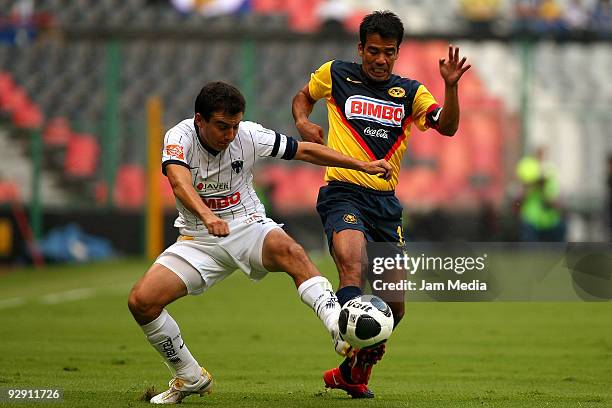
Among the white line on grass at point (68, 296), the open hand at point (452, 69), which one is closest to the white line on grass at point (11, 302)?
the white line on grass at point (68, 296)

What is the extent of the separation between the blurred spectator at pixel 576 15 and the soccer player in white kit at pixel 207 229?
2028 cm

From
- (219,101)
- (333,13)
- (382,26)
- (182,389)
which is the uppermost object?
(333,13)

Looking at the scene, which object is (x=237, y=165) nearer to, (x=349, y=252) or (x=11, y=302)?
(x=349, y=252)

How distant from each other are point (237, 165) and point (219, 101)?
547 millimetres

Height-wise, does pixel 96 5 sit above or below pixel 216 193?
above

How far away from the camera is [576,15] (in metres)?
26.7

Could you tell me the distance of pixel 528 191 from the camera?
22.4 meters

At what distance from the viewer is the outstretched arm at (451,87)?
7.42 metres

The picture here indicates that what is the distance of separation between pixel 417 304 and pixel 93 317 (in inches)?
177

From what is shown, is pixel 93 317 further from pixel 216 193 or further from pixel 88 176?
pixel 88 176

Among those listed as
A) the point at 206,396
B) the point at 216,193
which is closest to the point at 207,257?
the point at 216,193

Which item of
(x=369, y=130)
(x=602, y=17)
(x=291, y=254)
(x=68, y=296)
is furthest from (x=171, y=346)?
(x=602, y=17)

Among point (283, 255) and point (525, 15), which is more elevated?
point (525, 15)

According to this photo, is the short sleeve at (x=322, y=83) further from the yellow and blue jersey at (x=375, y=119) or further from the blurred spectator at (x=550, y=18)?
the blurred spectator at (x=550, y=18)
